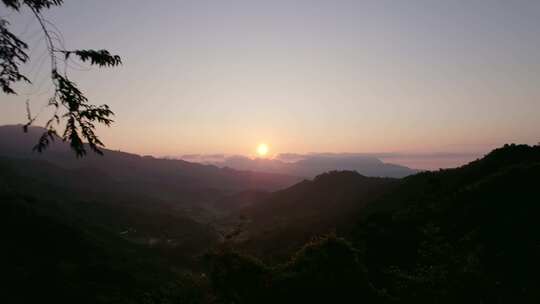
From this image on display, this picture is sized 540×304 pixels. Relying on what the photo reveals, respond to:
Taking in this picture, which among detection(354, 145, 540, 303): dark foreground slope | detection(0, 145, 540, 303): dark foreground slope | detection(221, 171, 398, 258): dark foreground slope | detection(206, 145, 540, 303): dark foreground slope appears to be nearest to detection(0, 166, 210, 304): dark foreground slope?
detection(0, 145, 540, 303): dark foreground slope

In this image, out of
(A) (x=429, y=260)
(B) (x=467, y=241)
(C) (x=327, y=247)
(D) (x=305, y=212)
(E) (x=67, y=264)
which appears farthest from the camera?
(D) (x=305, y=212)

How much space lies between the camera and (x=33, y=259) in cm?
4409

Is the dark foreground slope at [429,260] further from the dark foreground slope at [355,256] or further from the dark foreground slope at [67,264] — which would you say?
the dark foreground slope at [67,264]

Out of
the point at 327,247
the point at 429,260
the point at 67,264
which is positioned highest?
the point at 429,260

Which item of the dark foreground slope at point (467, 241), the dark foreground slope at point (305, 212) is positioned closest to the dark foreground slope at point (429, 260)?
the dark foreground slope at point (467, 241)

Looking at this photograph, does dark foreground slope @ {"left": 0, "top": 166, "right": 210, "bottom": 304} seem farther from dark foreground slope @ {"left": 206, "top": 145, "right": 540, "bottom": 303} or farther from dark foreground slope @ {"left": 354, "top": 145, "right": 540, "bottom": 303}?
dark foreground slope @ {"left": 354, "top": 145, "right": 540, "bottom": 303}

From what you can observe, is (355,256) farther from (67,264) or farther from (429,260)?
(67,264)

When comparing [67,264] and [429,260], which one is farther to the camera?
[67,264]

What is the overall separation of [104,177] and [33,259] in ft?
437

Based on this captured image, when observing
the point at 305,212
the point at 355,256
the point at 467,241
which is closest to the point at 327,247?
the point at 355,256

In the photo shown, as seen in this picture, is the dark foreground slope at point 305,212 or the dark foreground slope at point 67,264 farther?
the dark foreground slope at point 305,212

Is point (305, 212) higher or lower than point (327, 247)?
lower

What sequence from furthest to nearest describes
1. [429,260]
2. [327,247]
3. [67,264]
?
[67,264] < [327,247] < [429,260]

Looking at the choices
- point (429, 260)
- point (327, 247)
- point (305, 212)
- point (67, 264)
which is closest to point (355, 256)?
point (327, 247)
